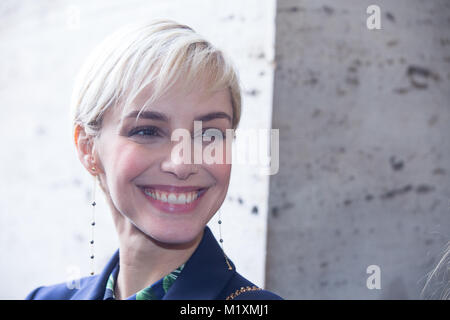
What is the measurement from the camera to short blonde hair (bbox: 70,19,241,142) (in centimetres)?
72

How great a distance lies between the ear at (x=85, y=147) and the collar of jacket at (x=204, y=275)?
0.28 meters

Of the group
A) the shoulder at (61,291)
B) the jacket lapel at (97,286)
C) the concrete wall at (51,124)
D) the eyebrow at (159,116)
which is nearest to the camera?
the eyebrow at (159,116)

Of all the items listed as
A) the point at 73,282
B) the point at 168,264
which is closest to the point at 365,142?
the point at 168,264

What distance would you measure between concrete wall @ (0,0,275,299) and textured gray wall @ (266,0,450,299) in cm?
15

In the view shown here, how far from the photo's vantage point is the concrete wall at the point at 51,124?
1179 mm

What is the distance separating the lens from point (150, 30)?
0.75 metres

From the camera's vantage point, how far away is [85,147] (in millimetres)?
817

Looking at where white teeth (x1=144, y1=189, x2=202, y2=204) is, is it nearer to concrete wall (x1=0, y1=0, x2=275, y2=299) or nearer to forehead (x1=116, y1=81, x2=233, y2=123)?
forehead (x1=116, y1=81, x2=233, y2=123)

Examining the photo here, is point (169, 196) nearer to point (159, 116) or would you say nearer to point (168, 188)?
point (168, 188)

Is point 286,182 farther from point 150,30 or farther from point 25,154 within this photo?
point 25,154

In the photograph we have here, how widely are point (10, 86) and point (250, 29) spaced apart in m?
1.07

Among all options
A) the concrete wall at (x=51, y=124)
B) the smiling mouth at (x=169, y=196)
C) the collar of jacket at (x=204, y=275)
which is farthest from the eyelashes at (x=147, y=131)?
the concrete wall at (x=51, y=124)

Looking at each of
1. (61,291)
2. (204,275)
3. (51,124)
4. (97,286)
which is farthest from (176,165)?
(51,124)

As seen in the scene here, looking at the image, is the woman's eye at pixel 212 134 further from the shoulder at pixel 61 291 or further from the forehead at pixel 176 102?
the shoulder at pixel 61 291
